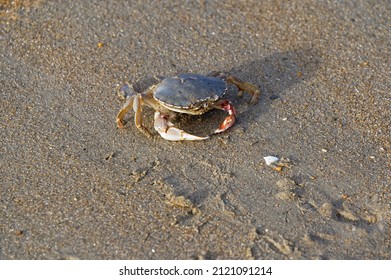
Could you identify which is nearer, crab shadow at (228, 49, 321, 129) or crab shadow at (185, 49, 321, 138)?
crab shadow at (185, 49, 321, 138)

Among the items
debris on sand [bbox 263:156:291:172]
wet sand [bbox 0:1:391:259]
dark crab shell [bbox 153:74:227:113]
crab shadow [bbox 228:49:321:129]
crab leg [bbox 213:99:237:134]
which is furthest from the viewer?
crab shadow [bbox 228:49:321:129]

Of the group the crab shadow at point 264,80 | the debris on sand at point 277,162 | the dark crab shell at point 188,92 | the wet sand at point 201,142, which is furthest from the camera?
the crab shadow at point 264,80

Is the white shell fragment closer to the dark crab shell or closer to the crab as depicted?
the crab

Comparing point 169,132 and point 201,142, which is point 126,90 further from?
point 201,142

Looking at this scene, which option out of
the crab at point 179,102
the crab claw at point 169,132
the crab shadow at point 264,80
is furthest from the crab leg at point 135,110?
the crab shadow at point 264,80

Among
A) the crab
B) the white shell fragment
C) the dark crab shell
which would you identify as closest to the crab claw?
the crab

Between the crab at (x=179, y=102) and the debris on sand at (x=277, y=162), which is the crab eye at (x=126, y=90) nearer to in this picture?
the crab at (x=179, y=102)
